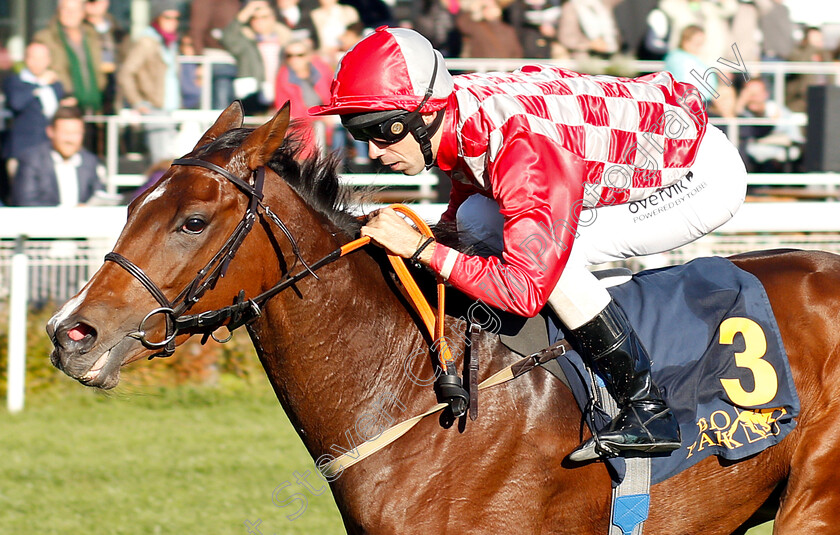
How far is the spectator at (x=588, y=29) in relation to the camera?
8.28 meters

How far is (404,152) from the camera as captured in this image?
2.62m

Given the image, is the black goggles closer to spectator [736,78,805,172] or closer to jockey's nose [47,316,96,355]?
jockey's nose [47,316,96,355]

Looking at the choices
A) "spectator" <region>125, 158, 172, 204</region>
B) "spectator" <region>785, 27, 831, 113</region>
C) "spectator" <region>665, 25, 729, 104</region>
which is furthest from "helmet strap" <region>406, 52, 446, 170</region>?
"spectator" <region>785, 27, 831, 113</region>

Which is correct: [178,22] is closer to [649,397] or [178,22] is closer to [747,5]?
[747,5]

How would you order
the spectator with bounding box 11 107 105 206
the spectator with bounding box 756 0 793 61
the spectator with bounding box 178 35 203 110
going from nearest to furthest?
1. the spectator with bounding box 11 107 105 206
2. the spectator with bounding box 178 35 203 110
3. the spectator with bounding box 756 0 793 61

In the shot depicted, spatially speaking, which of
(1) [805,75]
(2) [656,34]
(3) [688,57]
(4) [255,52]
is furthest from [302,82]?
(1) [805,75]

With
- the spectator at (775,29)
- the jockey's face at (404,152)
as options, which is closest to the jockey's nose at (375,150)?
the jockey's face at (404,152)

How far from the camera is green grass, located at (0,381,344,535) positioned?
170 inches

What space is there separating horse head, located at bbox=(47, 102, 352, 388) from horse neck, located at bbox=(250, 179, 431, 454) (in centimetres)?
8

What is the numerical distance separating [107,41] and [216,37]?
0.83m

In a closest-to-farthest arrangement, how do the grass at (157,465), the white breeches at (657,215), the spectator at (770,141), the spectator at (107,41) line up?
the white breeches at (657,215), the grass at (157,465), the spectator at (107,41), the spectator at (770,141)

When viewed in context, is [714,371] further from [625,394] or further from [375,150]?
[375,150]

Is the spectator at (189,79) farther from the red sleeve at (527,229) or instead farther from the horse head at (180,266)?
the red sleeve at (527,229)

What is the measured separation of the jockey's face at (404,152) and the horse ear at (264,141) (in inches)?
9.3
